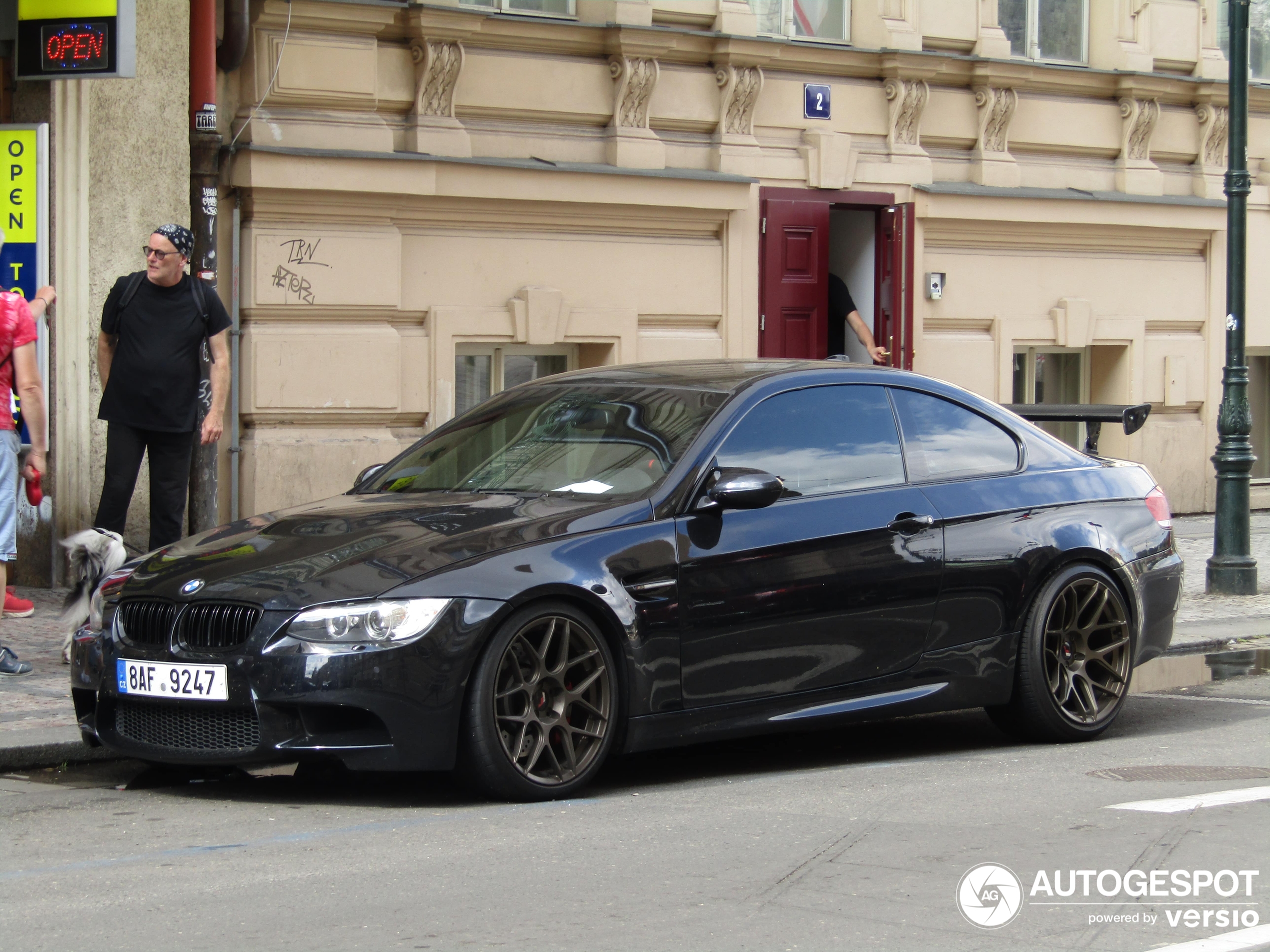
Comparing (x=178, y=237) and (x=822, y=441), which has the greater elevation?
(x=178, y=237)

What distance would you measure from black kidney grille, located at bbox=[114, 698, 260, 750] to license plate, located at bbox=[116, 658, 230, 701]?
0.16 ft

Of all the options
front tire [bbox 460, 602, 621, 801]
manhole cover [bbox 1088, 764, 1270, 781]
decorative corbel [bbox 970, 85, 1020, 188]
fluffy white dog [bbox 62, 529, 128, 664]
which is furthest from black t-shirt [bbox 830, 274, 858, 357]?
front tire [bbox 460, 602, 621, 801]

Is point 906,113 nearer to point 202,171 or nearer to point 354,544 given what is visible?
point 202,171

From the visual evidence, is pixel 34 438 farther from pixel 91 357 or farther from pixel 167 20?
pixel 167 20

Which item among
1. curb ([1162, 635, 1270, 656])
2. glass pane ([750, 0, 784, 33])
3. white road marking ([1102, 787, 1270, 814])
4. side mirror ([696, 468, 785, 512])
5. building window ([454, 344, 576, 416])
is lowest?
curb ([1162, 635, 1270, 656])

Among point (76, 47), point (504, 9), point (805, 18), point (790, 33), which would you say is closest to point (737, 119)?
point (790, 33)

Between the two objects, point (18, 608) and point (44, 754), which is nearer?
point (44, 754)

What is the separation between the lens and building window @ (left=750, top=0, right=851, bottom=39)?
15562 millimetres

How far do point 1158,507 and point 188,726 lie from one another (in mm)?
4369

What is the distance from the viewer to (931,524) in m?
7.36

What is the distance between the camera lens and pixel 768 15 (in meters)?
15.6

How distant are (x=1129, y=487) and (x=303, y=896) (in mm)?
4548

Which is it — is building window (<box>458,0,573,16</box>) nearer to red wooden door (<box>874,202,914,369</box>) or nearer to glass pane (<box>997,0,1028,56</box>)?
red wooden door (<box>874,202,914,369</box>)

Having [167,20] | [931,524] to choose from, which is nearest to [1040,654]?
[931,524]
